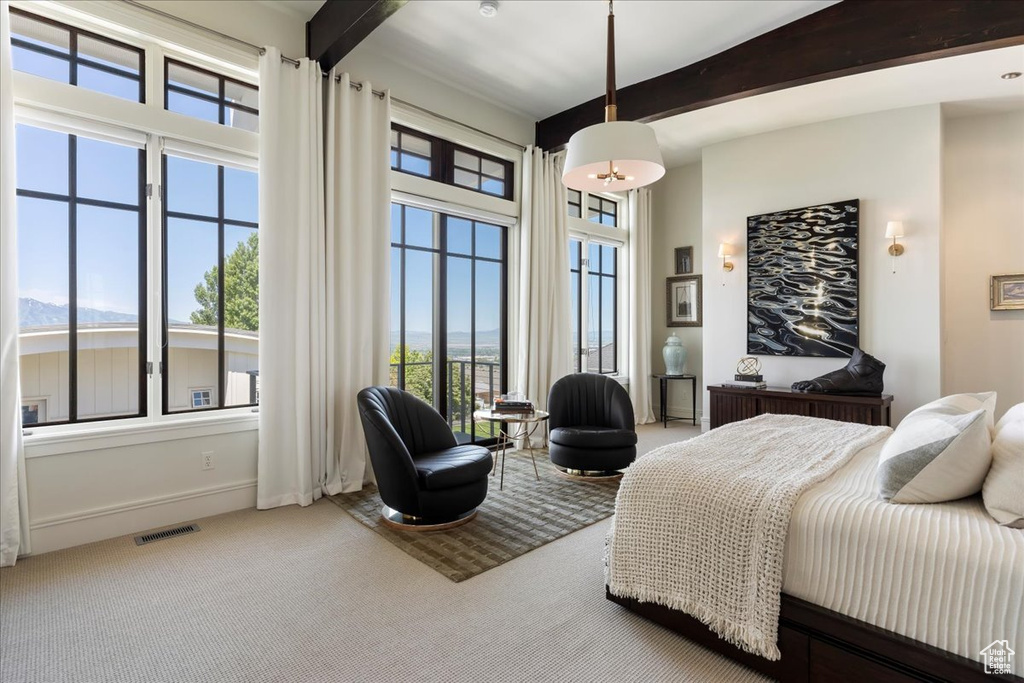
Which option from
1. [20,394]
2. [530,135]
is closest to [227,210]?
[20,394]

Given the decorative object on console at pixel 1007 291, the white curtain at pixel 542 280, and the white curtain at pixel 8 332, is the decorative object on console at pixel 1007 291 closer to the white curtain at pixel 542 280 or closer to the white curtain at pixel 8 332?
the white curtain at pixel 542 280

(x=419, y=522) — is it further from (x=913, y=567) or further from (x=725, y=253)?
(x=725, y=253)

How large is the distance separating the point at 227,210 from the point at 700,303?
565 cm

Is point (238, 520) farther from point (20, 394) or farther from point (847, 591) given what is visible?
point (847, 591)

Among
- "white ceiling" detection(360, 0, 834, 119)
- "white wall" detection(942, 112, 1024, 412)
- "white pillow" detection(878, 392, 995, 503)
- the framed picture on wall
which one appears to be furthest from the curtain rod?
"white wall" detection(942, 112, 1024, 412)

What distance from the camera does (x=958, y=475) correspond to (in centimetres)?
165

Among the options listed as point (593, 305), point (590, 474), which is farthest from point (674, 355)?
point (590, 474)

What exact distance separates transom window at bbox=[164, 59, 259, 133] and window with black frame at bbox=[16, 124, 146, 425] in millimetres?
444

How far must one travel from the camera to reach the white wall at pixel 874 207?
461 cm

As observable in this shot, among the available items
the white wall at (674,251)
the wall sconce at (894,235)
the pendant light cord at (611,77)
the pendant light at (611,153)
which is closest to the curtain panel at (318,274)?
the pendant light at (611,153)

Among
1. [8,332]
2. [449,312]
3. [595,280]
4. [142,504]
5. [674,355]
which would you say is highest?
[595,280]

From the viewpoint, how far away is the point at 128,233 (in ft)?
10.2

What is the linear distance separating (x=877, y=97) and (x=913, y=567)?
15.8 feet

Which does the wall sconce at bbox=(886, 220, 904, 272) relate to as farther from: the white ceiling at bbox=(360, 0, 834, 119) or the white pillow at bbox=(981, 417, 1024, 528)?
the white pillow at bbox=(981, 417, 1024, 528)
